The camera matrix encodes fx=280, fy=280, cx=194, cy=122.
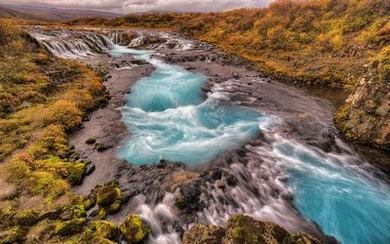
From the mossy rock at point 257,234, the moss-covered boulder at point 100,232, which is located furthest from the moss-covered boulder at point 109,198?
the mossy rock at point 257,234

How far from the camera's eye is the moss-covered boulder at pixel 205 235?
6.70 meters

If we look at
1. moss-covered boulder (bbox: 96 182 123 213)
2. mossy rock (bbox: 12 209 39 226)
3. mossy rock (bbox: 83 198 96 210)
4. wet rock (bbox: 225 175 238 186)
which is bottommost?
mossy rock (bbox: 12 209 39 226)

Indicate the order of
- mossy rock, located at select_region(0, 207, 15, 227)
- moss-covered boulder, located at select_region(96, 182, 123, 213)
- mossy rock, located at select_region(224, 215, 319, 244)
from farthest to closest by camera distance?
1. moss-covered boulder, located at select_region(96, 182, 123, 213)
2. mossy rock, located at select_region(0, 207, 15, 227)
3. mossy rock, located at select_region(224, 215, 319, 244)

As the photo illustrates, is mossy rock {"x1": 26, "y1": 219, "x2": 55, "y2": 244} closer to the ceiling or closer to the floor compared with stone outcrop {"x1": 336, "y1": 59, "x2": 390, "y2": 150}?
closer to the floor

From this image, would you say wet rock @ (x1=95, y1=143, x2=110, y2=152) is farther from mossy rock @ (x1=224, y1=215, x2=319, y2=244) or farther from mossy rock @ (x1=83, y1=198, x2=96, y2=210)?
mossy rock @ (x1=224, y1=215, x2=319, y2=244)

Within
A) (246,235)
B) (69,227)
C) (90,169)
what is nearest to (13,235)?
(69,227)

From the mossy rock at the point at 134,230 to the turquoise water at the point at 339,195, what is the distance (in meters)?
5.56

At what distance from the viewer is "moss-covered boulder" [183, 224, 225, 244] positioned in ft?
22.0

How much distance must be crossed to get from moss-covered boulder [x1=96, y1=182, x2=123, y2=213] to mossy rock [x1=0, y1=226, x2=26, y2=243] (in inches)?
91.9

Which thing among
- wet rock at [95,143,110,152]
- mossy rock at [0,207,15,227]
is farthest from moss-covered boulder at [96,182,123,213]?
wet rock at [95,143,110,152]

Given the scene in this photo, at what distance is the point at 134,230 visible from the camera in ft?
27.7

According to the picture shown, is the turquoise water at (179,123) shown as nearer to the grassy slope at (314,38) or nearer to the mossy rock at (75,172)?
the mossy rock at (75,172)

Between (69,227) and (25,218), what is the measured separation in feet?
4.95

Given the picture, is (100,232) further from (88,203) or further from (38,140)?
(38,140)
